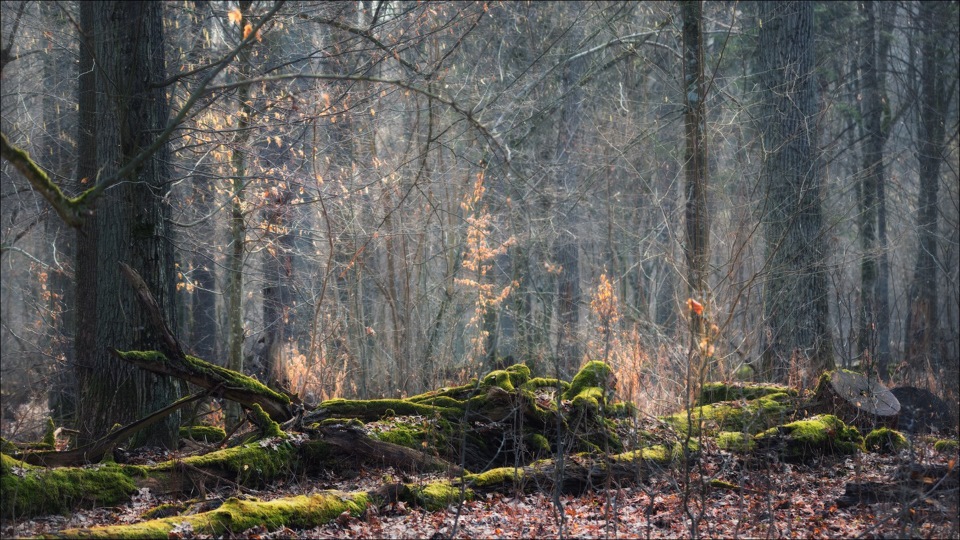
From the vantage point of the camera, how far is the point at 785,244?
11.6 meters

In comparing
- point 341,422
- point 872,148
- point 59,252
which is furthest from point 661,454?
point 872,148

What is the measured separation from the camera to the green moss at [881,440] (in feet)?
26.7

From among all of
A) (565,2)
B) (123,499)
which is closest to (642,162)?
(565,2)

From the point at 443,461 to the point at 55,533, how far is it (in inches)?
144

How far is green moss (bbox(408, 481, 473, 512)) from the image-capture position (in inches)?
253

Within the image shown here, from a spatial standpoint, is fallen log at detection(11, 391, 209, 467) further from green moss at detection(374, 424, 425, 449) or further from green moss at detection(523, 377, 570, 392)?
green moss at detection(523, 377, 570, 392)

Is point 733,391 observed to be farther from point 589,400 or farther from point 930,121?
point 930,121

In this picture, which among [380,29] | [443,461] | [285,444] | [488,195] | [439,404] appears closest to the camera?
[285,444]

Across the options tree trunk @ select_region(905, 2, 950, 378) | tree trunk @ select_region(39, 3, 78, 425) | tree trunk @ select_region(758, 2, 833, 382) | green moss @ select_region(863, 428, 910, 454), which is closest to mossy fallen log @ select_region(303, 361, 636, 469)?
green moss @ select_region(863, 428, 910, 454)

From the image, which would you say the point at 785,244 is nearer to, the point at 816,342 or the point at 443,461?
the point at 816,342

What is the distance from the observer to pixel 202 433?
322 inches

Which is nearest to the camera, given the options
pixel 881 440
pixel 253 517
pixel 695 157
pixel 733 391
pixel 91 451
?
pixel 253 517

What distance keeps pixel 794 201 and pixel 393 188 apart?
5.71 meters

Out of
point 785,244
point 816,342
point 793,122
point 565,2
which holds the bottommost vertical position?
point 816,342
